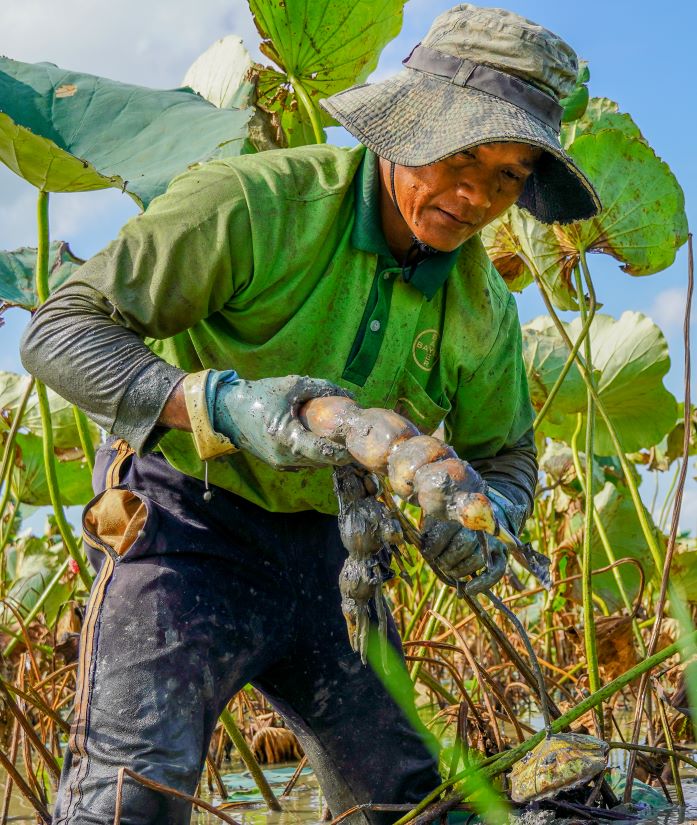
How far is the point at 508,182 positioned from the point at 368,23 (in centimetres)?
126

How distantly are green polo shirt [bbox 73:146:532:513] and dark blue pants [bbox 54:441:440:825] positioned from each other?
0.32 ft

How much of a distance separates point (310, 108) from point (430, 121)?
1.05 m

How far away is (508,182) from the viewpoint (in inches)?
66.1

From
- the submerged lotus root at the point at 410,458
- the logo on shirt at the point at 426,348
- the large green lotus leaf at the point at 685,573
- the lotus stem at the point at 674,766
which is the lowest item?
the lotus stem at the point at 674,766

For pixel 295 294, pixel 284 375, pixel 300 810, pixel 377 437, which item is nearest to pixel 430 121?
pixel 295 294

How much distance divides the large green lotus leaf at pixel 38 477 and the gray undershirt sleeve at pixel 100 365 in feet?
7.96

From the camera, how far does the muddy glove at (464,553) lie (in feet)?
4.68

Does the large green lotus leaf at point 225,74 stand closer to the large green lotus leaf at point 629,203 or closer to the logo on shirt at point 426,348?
the large green lotus leaf at point 629,203

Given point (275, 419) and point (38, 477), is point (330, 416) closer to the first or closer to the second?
point (275, 419)

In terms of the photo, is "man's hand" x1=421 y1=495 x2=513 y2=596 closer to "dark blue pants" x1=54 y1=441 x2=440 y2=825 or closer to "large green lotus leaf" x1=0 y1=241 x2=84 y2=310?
"dark blue pants" x1=54 y1=441 x2=440 y2=825

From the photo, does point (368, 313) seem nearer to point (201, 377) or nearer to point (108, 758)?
point (201, 377)

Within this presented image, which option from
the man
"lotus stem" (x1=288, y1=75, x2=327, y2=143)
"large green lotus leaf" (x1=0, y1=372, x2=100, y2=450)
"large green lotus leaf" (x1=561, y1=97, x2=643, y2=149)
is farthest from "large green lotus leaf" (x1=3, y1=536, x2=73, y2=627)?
"large green lotus leaf" (x1=561, y1=97, x2=643, y2=149)

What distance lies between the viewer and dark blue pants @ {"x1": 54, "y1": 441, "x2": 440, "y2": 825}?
1.60 m

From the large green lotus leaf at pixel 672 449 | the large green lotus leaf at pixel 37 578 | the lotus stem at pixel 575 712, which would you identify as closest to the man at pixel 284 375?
the lotus stem at pixel 575 712
